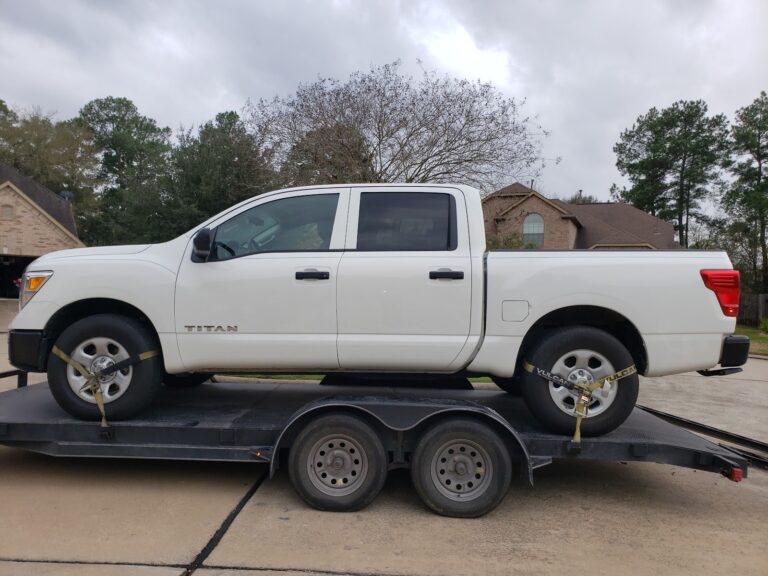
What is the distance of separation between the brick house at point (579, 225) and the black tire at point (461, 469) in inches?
944

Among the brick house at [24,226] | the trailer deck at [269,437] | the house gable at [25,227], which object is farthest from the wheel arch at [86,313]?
the brick house at [24,226]

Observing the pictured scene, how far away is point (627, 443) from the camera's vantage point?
165 inches

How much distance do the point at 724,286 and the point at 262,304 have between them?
3440 millimetres

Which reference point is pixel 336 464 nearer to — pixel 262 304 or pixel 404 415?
pixel 404 415

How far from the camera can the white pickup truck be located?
4.23m

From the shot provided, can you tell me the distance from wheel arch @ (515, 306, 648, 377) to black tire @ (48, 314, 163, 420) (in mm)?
2938

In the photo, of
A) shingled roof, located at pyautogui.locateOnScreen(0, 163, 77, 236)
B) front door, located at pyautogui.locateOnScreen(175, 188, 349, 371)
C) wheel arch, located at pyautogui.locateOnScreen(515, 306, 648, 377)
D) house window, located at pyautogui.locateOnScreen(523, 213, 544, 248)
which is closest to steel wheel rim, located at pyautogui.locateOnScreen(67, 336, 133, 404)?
front door, located at pyautogui.locateOnScreen(175, 188, 349, 371)

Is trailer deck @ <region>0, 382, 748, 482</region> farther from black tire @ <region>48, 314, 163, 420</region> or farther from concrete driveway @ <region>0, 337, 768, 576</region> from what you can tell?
concrete driveway @ <region>0, 337, 768, 576</region>

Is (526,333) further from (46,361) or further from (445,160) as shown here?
(445,160)

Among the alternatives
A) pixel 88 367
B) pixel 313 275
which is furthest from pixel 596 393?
pixel 88 367

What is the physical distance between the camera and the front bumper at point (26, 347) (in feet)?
14.5

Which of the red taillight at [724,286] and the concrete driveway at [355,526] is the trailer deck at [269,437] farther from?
the red taillight at [724,286]

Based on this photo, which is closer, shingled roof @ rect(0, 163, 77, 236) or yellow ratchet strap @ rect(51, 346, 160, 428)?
yellow ratchet strap @ rect(51, 346, 160, 428)

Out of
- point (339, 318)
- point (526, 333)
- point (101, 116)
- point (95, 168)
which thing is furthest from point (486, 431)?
point (101, 116)
